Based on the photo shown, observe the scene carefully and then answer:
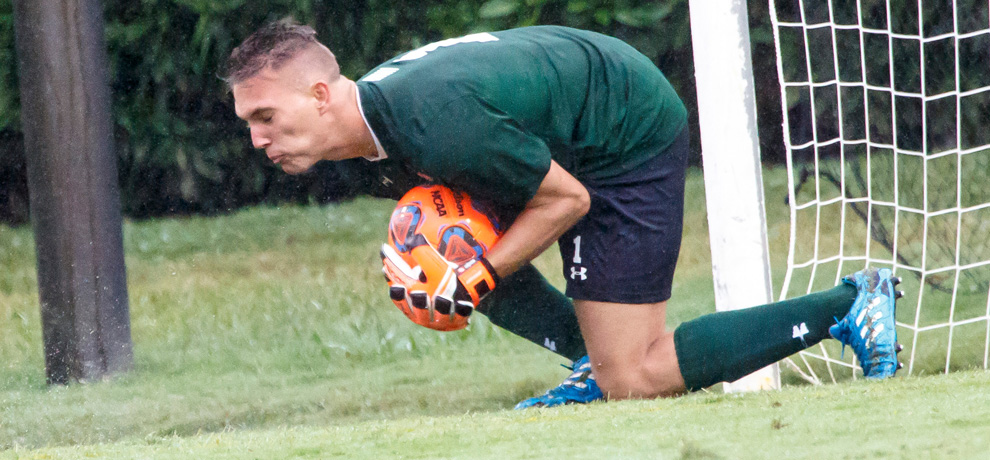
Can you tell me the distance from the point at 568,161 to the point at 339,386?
1.25 metres

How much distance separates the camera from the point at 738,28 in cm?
281

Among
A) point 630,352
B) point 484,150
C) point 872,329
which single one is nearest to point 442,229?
point 484,150

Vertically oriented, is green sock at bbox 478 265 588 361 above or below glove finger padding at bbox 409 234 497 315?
below

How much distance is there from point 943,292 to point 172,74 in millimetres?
Answer: 4142

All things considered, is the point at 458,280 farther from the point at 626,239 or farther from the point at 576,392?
the point at 576,392

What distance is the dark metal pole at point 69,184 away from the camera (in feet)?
11.5

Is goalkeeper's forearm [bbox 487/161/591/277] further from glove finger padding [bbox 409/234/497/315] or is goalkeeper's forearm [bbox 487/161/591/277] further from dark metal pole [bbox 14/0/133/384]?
dark metal pole [bbox 14/0/133/384]

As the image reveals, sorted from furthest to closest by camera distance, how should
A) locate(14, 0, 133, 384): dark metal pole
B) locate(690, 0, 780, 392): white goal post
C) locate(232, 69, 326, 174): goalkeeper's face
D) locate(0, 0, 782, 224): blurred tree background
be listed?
locate(0, 0, 782, 224): blurred tree background < locate(14, 0, 133, 384): dark metal pole < locate(690, 0, 780, 392): white goal post < locate(232, 69, 326, 174): goalkeeper's face

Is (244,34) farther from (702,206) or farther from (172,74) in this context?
(702,206)

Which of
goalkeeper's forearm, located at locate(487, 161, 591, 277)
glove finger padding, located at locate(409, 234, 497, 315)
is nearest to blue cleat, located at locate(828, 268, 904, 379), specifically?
goalkeeper's forearm, located at locate(487, 161, 591, 277)

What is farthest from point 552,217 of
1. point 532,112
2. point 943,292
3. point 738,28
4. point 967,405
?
point 943,292

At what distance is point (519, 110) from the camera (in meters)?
2.45

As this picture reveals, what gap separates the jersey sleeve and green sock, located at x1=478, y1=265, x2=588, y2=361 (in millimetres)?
592

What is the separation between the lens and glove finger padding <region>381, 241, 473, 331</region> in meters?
2.50
